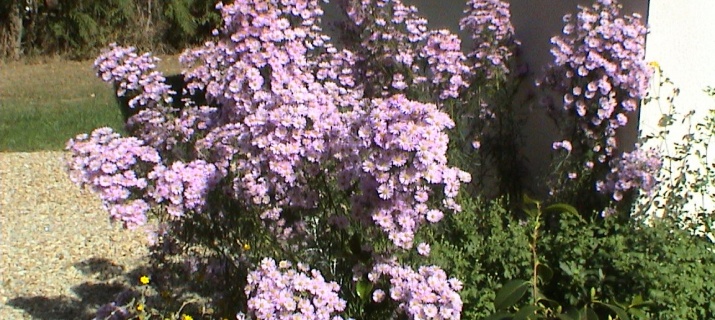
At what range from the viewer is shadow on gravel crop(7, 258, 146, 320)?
4762mm

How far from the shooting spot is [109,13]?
15328 millimetres

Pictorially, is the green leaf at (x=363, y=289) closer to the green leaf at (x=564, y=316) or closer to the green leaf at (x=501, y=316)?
the green leaf at (x=501, y=316)

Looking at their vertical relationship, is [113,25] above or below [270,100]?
above

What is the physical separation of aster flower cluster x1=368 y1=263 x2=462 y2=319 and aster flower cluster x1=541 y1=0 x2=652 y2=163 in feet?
3.72

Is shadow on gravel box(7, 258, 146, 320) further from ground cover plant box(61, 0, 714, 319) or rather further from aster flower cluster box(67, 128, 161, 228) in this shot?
aster flower cluster box(67, 128, 161, 228)

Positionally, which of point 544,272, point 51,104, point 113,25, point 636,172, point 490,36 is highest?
point 113,25

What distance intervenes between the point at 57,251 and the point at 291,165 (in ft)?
9.85

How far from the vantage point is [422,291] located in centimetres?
312

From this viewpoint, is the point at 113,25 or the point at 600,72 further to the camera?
the point at 113,25

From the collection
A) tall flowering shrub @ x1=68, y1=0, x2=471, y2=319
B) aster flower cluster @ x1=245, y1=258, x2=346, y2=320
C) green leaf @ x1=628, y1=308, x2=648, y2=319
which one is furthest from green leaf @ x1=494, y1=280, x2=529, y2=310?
aster flower cluster @ x1=245, y1=258, x2=346, y2=320

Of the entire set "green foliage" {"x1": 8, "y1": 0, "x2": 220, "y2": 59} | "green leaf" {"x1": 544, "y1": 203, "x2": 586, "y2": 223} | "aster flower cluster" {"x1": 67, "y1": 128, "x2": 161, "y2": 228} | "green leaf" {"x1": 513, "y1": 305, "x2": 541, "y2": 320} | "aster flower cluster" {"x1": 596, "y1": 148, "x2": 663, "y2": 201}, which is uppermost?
"green foliage" {"x1": 8, "y1": 0, "x2": 220, "y2": 59}

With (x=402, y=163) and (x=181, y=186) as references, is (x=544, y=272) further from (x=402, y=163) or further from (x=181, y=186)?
(x=181, y=186)

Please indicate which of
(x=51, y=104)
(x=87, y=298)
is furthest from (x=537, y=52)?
(x=51, y=104)

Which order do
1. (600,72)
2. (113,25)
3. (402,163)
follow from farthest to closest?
(113,25) < (600,72) < (402,163)
